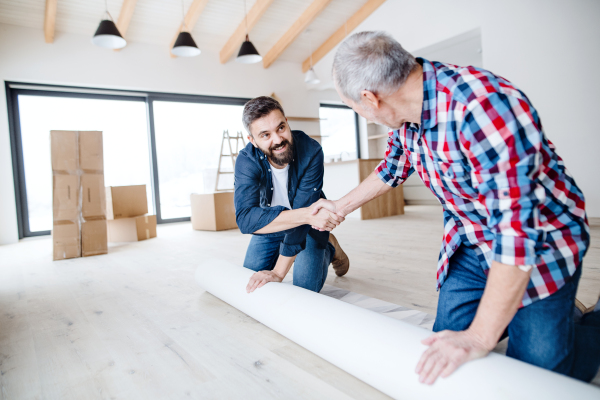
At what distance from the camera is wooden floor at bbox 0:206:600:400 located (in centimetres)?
103

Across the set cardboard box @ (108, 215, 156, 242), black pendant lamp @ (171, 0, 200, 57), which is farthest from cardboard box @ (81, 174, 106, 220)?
Result: black pendant lamp @ (171, 0, 200, 57)

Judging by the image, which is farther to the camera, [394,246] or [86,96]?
[86,96]

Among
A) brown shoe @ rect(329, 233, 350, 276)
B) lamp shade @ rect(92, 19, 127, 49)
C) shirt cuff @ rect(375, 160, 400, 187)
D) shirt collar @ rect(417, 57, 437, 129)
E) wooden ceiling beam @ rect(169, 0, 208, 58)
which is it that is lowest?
brown shoe @ rect(329, 233, 350, 276)

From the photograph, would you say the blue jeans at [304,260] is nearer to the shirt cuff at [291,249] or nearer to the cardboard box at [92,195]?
the shirt cuff at [291,249]

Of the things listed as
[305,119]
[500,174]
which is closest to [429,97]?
[500,174]

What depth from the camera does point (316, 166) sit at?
166 centimetres

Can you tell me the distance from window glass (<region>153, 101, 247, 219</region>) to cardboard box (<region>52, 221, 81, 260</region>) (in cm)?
250

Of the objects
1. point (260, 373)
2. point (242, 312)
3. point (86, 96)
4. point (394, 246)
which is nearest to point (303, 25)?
point (86, 96)

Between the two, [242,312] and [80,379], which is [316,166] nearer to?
[242,312]

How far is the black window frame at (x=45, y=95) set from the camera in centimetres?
474

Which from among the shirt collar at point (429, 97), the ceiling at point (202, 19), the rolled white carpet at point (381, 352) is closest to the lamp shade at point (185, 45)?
the ceiling at point (202, 19)

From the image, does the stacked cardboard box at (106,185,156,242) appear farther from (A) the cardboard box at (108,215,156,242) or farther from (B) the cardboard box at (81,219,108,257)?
(B) the cardboard box at (81,219,108,257)

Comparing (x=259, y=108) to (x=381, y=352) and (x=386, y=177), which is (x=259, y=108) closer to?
(x=386, y=177)

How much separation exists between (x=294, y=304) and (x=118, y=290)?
134 cm
